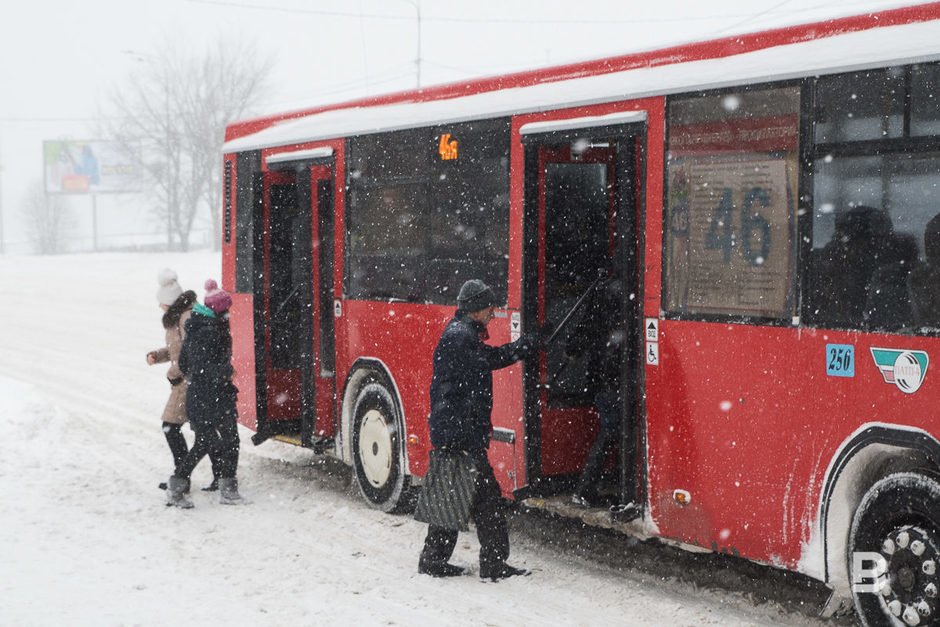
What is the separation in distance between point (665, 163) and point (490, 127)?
1.80 m

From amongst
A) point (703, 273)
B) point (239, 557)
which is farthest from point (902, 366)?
point (239, 557)

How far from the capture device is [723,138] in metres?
6.09

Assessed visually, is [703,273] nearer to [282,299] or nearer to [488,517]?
[488,517]

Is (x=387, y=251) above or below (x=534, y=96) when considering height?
below

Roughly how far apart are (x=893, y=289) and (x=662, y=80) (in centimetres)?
194

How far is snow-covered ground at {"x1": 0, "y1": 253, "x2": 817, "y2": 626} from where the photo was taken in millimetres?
6332

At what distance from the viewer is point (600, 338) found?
7895 millimetres

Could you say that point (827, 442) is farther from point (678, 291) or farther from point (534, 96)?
point (534, 96)

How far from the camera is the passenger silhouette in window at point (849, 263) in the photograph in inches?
209

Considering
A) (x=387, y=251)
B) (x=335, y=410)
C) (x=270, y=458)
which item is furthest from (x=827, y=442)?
(x=270, y=458)

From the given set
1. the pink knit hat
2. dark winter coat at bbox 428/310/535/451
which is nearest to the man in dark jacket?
dark winter coat at bbox 428/310/535/451

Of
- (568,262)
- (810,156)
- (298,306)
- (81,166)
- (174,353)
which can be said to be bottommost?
(174,353)

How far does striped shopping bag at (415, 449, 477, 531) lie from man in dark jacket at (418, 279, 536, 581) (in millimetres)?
56

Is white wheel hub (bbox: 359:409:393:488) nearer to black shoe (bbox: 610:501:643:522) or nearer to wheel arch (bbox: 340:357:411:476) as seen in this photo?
wheel arch (bbox: 340:357:411:476)
